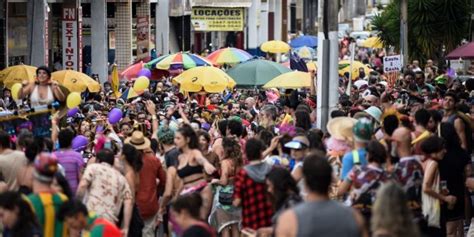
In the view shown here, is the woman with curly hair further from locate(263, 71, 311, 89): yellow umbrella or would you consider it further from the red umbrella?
the red umbrella

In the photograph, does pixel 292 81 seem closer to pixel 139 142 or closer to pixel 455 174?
pixel 139 142

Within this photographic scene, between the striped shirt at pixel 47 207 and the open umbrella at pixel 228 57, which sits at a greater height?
the open umbrella at pixel 228 57

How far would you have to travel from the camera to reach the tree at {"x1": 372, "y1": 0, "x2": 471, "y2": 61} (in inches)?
1549

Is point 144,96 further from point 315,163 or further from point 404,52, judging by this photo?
point 315,163

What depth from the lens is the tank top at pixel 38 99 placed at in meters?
17.0

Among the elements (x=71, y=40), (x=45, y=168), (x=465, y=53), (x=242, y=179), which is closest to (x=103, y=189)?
(x=242, y=179)

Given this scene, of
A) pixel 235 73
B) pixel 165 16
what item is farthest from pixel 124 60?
pixel 235 73

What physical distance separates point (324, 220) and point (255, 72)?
67.0ft

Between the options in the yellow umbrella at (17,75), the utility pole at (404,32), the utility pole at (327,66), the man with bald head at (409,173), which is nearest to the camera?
the man with bald head at (409,173)

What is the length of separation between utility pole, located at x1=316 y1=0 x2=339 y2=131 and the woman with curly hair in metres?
4.77

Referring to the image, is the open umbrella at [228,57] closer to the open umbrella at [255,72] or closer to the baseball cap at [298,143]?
the open umbrella at [255,72]

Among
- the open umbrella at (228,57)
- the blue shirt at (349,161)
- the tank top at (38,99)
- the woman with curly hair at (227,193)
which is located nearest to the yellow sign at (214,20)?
the open umbrella at (228,57)

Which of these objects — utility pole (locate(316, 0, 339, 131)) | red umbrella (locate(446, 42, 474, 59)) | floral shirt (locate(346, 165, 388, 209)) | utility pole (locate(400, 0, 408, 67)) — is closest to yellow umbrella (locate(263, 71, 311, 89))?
red umbrella (locate(446, 42, 474, 59))

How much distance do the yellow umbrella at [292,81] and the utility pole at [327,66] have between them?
5539 mm
